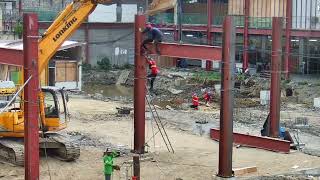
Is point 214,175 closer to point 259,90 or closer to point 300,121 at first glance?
point 300,121

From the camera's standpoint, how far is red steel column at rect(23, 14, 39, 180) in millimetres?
14938

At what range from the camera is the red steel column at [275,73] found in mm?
23484

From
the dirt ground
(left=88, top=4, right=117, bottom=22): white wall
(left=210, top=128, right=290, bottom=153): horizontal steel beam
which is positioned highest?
(left=88, top=4, right=117, bottom=22): white wall

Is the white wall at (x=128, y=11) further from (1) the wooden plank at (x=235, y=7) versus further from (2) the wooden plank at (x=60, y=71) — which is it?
(2) the wooden plank at (x=60, y=71)

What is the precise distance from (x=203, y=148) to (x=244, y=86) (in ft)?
71.0

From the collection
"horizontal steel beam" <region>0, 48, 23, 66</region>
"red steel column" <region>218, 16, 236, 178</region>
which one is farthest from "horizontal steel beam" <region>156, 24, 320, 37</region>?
"horizontal steel beam" <region>0, 48, 23, 66</region>

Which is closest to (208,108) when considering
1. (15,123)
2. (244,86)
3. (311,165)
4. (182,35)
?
(244,86)

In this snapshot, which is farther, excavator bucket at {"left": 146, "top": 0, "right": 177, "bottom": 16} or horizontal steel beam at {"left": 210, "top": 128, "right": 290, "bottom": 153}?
horizontal steel beam at {"left": 210, "top": 128, "right": 290, "bottom": 153}

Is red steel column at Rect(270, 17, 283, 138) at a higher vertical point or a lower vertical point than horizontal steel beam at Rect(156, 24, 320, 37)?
lower

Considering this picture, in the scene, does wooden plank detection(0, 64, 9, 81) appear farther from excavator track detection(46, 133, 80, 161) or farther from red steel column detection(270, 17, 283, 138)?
red steel column detection(270, 17, 283, 138)

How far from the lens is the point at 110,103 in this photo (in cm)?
3850

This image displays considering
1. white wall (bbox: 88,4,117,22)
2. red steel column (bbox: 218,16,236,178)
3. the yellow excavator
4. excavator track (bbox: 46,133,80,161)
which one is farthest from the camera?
white wall (bbox: 88,4,117,22)

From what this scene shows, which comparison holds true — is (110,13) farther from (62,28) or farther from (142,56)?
(62,28)

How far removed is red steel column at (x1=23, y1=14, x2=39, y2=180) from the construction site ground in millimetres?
3731
